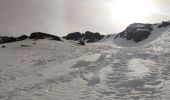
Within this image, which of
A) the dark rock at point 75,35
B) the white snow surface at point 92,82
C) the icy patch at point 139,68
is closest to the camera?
the white snow surface at point 92,82

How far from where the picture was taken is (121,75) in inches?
730

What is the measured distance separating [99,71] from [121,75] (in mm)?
1992

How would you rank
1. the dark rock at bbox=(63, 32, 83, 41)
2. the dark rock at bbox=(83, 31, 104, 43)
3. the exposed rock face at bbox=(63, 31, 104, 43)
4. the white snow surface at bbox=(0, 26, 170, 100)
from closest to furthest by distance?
the white snow surface at bbox=(0, 26, 170, 100), the dark rock at bbox=(83, 31, 104, 43), the exposed rock face at bbox=(63, 31, 104, 43), the dark rock at bbox=(63, 32, 83, 41)

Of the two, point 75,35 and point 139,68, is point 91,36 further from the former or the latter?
point 139,68

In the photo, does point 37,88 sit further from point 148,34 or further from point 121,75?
point 148,34

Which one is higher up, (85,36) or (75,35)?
(75,35)

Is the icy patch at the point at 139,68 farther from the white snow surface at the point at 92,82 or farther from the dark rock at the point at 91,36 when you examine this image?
the dark rock at the point at 91,36

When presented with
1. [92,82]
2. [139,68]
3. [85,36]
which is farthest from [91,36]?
[92,82]

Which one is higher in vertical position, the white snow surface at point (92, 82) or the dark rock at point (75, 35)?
the dark rock at point (75, 35)

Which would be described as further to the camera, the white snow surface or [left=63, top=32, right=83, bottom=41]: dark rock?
[left=63, top=32, right=83, bottom=41]: dark rock

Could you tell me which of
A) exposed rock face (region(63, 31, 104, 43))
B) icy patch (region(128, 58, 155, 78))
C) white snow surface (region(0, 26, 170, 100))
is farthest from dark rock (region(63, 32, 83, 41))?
icy patch (region(128, 58, 155, 78))

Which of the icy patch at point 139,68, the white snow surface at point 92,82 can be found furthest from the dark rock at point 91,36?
the white snow surface at point 92,82

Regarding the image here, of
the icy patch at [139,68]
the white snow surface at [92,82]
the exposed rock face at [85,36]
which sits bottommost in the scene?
the white snow surface at [92,82]

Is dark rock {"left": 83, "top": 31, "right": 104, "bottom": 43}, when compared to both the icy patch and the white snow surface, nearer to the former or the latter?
the icy patch
